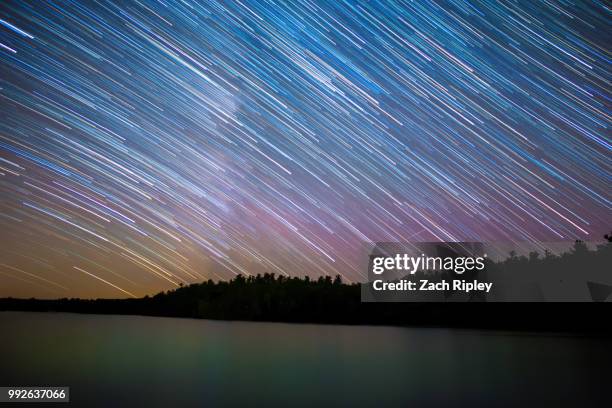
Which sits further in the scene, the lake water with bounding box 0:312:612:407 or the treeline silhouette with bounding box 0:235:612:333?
the treeline silhouette with bounding box 0:235:612:333

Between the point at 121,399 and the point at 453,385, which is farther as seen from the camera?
the point at 453,385

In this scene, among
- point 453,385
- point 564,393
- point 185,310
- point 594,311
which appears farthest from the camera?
point 185,310

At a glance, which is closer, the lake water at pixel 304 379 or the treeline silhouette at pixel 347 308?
the lake water at pixel 304 379

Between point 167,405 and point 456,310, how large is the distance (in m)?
80.2

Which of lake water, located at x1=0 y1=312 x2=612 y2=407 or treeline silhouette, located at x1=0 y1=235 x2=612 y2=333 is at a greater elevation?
treeline silhouette, located at x1=0 y1=235 x2=612 y2=333

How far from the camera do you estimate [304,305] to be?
113 m

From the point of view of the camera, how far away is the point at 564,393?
1395cm

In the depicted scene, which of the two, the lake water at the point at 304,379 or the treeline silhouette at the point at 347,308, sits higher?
the treeline silhouette at the point at 347,308

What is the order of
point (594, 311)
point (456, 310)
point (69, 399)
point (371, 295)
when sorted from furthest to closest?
point (371, 295) < point (456, 310) < point (594, 311) < point (69, 399)

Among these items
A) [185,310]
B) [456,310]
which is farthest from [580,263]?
[185,310]

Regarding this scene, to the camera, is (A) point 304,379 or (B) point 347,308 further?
(B) point 347,308

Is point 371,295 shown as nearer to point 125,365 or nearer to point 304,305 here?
point 304,305

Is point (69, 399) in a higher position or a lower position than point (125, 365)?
lower

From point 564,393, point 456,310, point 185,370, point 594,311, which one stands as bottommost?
point 564,393
